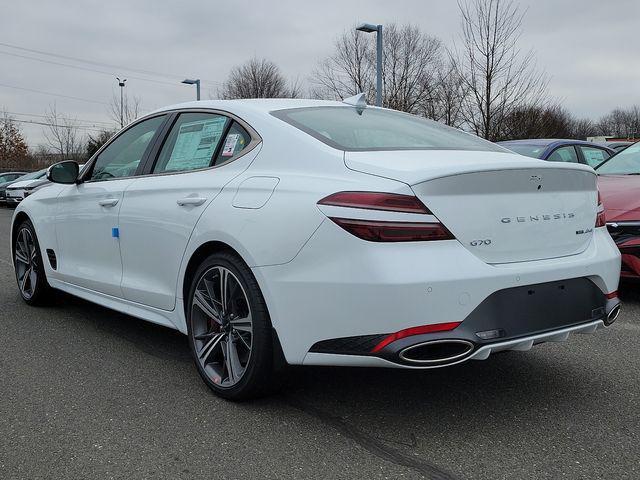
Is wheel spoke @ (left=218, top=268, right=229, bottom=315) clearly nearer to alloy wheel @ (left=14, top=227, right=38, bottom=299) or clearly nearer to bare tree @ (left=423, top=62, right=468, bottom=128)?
alloy wheel @ (left=14, top=227, right=38, bottom=299)

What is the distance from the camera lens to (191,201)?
11.1ft

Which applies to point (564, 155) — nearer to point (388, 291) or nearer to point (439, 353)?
point (439, 353)

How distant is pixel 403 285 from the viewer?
2508 millimetres

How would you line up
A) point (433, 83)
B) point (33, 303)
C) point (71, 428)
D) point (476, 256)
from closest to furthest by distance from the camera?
1. point (476, 256)
2. point (71, 428)
3. point (33, 303)
4. point (433, 83)

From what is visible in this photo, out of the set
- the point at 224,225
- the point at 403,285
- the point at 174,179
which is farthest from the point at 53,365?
the point at 403,285

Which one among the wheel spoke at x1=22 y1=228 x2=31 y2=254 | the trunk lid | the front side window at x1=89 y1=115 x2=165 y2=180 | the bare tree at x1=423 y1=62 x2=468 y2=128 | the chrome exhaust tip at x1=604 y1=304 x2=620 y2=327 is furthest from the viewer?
the bare tree at x1=423 y1=62 x2=468 y2=128

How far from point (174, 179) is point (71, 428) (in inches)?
55.4

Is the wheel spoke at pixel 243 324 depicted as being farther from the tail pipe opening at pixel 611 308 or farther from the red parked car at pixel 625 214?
the red parked car at pixel 625 214

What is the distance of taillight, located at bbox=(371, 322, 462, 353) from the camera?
8.32 ft

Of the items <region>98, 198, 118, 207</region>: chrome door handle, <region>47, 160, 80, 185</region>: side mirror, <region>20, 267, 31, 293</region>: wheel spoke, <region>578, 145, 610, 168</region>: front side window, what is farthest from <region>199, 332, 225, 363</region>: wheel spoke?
<region>578, 145, 610, 168</region>: front side window

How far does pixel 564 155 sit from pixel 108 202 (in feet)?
20.0

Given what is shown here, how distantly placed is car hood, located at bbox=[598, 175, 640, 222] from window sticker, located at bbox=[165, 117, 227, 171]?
10.6 feet

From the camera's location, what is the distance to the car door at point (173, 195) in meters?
3.39

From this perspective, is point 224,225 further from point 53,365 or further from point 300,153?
point 53,365
